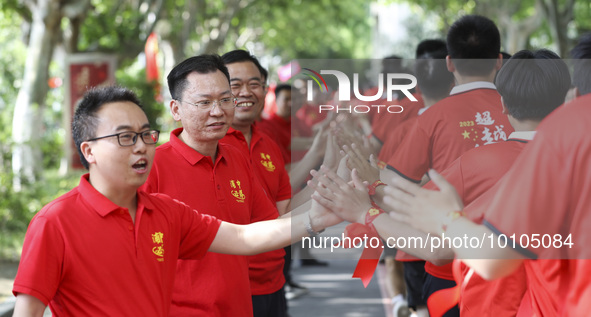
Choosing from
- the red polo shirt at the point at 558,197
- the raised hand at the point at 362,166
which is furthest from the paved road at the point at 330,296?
the red polo shirt at the point at 558,197

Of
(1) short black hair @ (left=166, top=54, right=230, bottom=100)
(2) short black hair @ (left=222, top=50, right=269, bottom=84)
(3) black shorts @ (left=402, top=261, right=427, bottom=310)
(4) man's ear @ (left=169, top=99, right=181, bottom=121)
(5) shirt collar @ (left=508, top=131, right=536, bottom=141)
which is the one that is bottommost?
(3) black shorts @ (left=402, top=261, right=427, bottom=310)

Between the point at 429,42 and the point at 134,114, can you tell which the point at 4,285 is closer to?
the point at 429,42

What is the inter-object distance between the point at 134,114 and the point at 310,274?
23.4ft

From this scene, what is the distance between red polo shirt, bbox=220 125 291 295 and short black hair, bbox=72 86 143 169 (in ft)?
Answer: 5.14

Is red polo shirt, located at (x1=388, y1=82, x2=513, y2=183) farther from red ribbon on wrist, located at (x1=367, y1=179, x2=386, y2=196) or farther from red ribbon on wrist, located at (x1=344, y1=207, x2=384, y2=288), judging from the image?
red ribbon on wrist, located at (x1=344, y1=207, x2=384, y2=288)

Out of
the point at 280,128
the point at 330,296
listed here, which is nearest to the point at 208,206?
the point at 280,128

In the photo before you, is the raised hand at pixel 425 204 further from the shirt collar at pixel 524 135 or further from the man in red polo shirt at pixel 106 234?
the man in red polo shirt at pixel 106 234

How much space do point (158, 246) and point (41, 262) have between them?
476mm

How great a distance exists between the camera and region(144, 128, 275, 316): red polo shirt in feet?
11.0

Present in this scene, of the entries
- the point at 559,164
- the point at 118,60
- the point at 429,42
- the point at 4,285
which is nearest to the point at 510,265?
the point at 559,164

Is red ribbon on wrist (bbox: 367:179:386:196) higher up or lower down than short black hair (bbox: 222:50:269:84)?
lower down

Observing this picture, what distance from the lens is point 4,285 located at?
761cm

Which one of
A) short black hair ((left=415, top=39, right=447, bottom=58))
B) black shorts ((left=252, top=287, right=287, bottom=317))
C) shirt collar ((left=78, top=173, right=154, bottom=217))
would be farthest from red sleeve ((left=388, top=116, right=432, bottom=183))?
short black hair ((left=415, top=39, right=447, bottom=58))

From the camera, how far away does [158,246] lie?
2863 millimetres
